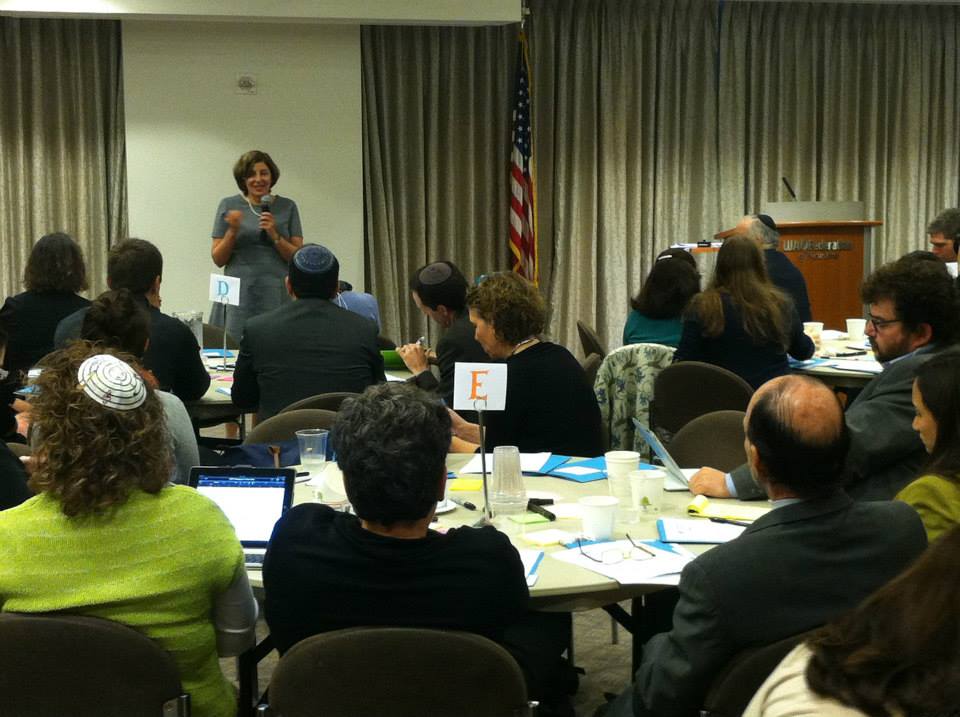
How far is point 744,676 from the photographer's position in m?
1.97

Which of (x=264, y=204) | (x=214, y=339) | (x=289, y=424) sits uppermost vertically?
(x=264, y=204)

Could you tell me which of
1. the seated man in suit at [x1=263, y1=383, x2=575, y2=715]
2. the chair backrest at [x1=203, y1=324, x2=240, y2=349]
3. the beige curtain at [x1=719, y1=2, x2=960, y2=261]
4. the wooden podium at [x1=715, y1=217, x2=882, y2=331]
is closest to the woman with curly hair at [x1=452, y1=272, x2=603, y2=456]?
the seated man in suit at [x1=263, y1=383, x2=575, y2=715]

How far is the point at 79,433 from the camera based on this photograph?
6.88ft

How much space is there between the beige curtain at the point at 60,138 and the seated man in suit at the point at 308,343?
4355 mm

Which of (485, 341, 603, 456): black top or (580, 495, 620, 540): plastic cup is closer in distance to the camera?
(580, 495, 620, 540): plastic cup

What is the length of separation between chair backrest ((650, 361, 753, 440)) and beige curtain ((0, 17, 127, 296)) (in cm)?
504

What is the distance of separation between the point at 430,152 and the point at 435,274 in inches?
173

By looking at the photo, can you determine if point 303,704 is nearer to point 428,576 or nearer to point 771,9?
point 428,576

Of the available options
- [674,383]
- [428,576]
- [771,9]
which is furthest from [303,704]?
[771,9]

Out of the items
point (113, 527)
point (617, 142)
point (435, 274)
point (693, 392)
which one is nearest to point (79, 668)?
point (113, 527)

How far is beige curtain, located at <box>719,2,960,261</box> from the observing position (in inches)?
362

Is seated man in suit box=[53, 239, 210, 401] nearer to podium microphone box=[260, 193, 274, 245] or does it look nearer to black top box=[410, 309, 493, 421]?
→ black top box=[410, 309, 493, 421]

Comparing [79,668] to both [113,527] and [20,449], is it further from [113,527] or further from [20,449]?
[20,449]

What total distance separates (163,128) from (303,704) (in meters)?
6.65
